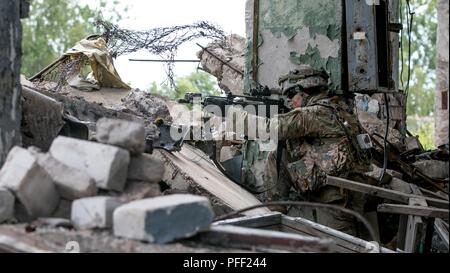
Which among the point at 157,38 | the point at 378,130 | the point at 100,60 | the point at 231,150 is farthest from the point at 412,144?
the point at 100,60

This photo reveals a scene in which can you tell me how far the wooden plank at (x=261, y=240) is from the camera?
355cm

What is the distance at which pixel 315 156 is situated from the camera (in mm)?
6770

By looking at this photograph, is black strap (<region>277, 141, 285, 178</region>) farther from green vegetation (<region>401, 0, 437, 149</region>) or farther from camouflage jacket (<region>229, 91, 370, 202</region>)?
green vegetation (<region>401, 0, 437, 149</region>)

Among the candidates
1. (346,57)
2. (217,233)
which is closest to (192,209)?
(217,233)

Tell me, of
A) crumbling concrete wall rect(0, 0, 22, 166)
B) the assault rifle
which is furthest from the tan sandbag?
crumbling concrete wall rect(0, 0, 22, 166)

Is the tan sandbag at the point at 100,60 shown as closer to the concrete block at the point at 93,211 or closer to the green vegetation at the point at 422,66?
the concrete block at the point at 93,211

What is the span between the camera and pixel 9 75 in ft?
15.9

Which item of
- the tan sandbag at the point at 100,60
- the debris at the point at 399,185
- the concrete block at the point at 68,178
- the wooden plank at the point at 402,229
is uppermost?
the tan sandbag at the point at 100,60

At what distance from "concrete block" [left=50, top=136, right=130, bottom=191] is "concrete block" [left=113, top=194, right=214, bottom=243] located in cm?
20

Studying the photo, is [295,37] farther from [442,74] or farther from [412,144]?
[442,74]

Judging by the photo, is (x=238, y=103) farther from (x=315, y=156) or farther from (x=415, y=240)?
(x=415, y=240)

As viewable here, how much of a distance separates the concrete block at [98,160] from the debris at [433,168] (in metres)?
4.48

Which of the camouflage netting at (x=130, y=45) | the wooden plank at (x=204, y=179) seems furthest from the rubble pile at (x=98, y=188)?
the camouflage netting at (x=130, y=45)

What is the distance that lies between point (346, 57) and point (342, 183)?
255 centimetres
